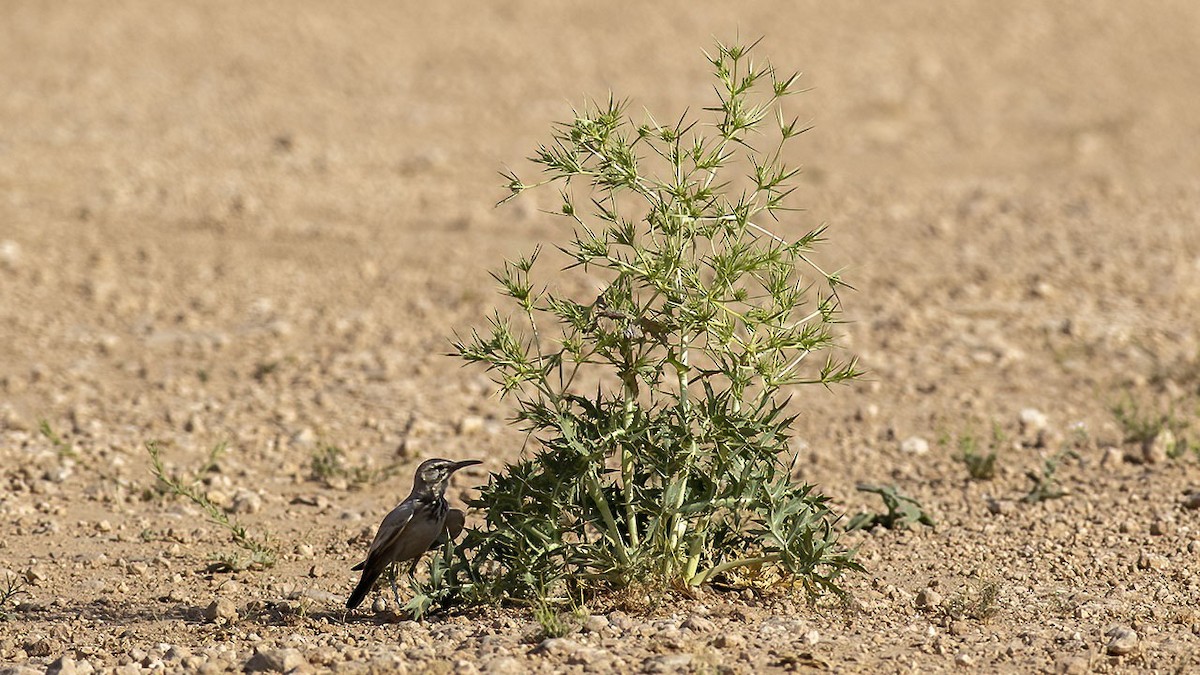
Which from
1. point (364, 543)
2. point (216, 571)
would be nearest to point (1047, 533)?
point (364, 543)

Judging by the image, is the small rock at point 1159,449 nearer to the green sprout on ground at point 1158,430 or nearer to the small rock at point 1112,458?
the green sprout on ground at point 1158,430

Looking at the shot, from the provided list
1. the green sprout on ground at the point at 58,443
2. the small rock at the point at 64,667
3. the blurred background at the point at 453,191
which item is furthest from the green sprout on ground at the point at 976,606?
the green sprout on ground at the point at 58,443

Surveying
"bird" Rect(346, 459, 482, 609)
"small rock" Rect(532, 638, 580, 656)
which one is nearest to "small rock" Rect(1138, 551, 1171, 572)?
"small rock" Rect(532, 638, 580, 656)

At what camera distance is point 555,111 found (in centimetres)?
A: 1434

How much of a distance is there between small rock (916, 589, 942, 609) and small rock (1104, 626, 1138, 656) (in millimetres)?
613

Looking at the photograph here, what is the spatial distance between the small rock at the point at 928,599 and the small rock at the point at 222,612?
2341 millimetres

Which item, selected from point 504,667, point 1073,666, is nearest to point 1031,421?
point 1073,666

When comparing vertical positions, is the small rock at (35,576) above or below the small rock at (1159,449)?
below

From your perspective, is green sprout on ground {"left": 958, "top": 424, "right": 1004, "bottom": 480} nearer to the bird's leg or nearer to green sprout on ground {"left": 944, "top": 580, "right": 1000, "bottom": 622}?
green sprout on ground {"left": 944, "top": 580, "right": 1000, "bottom": 622}

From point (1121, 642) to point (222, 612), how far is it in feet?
9.63

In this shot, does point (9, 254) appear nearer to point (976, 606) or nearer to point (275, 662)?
point (275, 662)

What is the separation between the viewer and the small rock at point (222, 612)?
5170 mm

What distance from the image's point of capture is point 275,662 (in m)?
4.52

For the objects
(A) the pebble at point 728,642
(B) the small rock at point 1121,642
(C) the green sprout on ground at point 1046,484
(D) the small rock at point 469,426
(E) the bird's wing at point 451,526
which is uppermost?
(C) the green sprout on ground at point 1046,484
